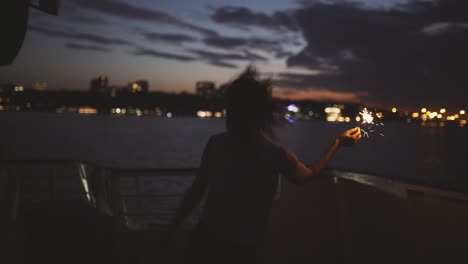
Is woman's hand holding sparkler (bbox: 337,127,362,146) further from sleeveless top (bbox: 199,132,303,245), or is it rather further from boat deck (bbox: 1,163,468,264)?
boat deck (bbox: 1,163,468,264)

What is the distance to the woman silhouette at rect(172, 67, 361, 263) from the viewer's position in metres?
1.85

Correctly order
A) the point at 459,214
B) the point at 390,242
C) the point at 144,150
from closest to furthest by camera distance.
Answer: the point at 459,214, the point at 390,242, the point at 144,150

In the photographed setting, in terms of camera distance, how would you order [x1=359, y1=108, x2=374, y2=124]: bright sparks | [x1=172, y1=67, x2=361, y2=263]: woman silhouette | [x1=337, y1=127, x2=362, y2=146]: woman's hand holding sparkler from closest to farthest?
1. [x1=172, y1=67, x2=361, y2=263]: woman silhouette
2. [x1=337, y1=127, x2=362, y2=146]: woman's hand holding sparkler
3. [x1=359, y1=108, x2=374, y2=124]: bright sparks

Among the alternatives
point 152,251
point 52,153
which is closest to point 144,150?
point 52,153

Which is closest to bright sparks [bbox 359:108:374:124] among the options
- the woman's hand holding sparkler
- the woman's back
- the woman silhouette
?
the woman's hand holding sparkler

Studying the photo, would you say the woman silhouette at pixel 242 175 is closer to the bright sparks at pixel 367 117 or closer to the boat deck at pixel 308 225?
the bright sparks at pixel 367 117

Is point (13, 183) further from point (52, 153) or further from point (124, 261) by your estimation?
point (52, 153)

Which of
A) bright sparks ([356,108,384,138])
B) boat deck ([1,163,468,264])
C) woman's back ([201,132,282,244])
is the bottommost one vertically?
boat deck ([1,163,468,264])

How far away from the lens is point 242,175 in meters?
1.87

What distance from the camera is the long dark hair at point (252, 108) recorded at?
191 cm

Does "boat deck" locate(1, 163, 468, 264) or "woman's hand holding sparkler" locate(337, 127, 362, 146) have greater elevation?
"woman's hand holding sparkler" locate(337, 127, 362, 146)

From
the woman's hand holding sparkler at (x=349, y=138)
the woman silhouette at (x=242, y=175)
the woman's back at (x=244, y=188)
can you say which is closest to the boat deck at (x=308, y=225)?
the woman's hand holding sparkler at (x=349, y=138)

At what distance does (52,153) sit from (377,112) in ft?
188

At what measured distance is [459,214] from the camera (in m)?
3.14
